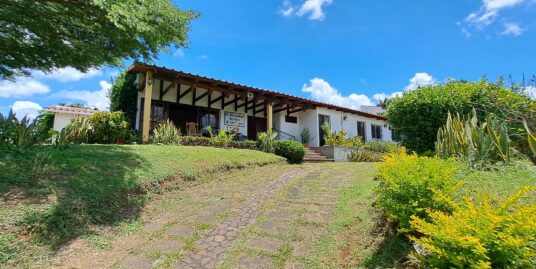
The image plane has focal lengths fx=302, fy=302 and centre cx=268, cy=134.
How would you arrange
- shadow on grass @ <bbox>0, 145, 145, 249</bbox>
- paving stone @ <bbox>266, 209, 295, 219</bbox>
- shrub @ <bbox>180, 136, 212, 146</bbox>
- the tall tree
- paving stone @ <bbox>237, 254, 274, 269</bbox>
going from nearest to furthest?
paving stone @ <bbox>237, 254, 274, 269</bbox>, shadow on grass @ <bbox>0, 145, 145, 249</bbox>, paving stone @ <bbox>266, 209, 295, 219</bbox>, the tall tree, shrub @ <bbox>180, 136, 212, 146</bbox>

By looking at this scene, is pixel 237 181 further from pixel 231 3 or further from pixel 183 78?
pixel 183 78

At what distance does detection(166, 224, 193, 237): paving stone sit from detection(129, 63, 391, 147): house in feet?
27.2

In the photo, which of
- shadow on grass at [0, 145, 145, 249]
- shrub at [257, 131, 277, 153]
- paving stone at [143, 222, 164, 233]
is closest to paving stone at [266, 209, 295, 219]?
paving stone at [143, 222, 164, 233]

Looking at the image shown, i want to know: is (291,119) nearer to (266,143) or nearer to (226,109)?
(226,109)

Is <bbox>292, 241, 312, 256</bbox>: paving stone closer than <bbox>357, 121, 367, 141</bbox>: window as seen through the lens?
Yes

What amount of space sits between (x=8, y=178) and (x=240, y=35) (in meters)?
10.4

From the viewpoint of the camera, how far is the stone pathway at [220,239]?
3.96 meters

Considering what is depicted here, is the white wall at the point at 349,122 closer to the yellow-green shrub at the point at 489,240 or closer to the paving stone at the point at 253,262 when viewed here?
the paving stone at the point at 253,262

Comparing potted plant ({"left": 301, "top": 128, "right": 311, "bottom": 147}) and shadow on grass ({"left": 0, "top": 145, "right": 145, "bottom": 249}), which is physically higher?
potted plant ({"left": 301, "top": 128, "right": 311, "bottom": 147})

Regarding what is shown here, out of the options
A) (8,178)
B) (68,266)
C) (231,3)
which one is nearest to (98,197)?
(8,178)

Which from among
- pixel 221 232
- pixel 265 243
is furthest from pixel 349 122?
pixel 265 243

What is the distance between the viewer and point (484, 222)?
2.35m

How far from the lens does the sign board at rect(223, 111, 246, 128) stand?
17.9m

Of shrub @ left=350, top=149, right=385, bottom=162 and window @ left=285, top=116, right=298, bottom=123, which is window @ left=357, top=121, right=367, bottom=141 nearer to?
window @ left=285, top=116, right=298, bottom=123
